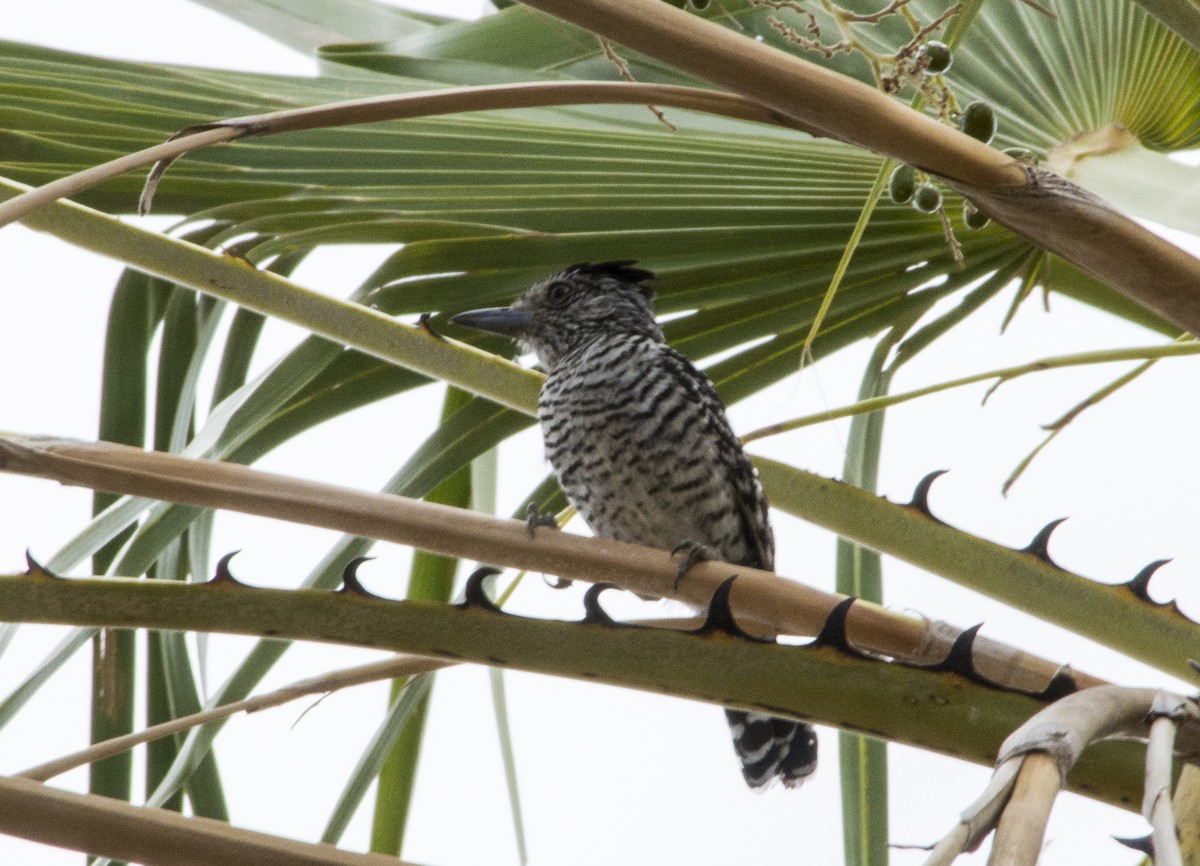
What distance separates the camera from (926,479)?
1328 mm

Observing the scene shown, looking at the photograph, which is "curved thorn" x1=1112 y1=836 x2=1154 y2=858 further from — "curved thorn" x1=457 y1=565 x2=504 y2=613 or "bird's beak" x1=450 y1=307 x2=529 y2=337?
"bird's beak" x1=450 y1=307 x2=529 y2=337

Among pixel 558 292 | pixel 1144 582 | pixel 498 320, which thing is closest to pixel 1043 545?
pixel 1144 582

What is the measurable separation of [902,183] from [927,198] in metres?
0.07

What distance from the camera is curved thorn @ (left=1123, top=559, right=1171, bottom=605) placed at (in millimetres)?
1252

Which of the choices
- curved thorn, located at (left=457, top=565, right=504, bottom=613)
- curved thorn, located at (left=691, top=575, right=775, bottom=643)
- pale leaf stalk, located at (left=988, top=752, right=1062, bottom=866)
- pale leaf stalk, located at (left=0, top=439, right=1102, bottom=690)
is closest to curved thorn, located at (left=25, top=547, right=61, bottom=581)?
pale leaf stalk, located at (left=0, top=439, right=1102, bottom=690)

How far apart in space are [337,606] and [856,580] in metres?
0.86

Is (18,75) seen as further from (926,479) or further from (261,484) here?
(926,479)

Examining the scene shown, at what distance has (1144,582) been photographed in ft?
4.12

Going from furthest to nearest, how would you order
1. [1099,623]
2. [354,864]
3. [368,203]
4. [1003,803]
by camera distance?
[368,203]
[1099,623]
[354,864]
[1003,803]

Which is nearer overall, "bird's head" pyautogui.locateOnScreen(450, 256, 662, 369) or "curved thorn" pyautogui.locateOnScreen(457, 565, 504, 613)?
"curved thorn" pyautogui.locateOnScreen(457, 565, 504, 613)

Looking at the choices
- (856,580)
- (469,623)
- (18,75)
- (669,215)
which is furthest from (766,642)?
(18,75)

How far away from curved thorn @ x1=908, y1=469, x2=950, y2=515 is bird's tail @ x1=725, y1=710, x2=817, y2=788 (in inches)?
53.4

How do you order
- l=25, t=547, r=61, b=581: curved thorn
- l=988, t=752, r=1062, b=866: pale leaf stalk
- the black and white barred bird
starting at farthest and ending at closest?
the black and white barred bird, l=25, t=547, r=61, b=581: curved thorn, l=988, t=752, r=1062, b=866: pale leaf stalk

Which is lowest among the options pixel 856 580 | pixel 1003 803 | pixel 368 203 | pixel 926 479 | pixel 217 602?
pixel 1003 803
